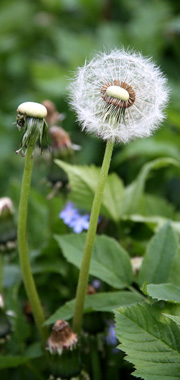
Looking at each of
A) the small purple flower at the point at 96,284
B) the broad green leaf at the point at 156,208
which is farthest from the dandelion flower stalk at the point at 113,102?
the broad green leaf at the point at 156,208

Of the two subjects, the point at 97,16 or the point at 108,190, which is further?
the point at 97,16

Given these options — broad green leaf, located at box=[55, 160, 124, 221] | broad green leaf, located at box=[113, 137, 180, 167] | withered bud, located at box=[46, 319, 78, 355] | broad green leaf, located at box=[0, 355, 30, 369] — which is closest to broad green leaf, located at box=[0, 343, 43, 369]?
broad green leaf, located at box=[0, 355, 30, 369]

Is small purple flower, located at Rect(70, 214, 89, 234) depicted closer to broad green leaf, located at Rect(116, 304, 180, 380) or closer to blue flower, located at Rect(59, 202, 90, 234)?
blue flower, located at Rect(59, 202, 90, 234)

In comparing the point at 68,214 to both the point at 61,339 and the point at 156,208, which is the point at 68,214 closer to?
the point at 156,208

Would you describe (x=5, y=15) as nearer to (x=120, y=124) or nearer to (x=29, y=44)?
(x=29, y=44)

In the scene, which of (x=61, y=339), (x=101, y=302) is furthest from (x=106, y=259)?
(x=61, y=339)

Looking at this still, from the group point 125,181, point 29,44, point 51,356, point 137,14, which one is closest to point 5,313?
point 51,356

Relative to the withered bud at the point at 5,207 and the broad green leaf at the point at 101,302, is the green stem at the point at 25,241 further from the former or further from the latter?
the withered bud at the point at 5,207
